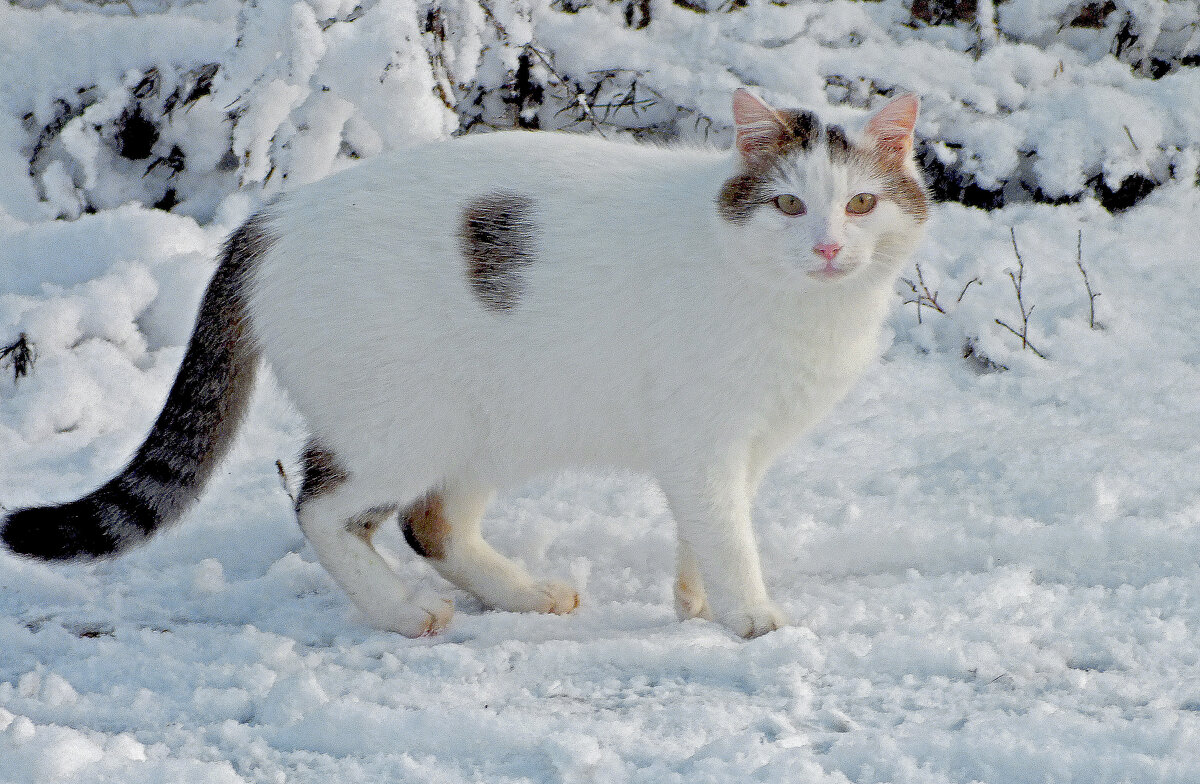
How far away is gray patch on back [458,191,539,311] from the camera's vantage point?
285cm

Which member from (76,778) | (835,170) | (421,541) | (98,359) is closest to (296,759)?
(76,778)

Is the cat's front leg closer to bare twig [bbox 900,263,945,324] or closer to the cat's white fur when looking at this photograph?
the cat's white fur

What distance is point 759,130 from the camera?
279 centimetres

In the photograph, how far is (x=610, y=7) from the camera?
213 inches

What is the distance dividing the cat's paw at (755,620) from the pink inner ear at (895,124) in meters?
1.10

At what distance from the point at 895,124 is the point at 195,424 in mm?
1835

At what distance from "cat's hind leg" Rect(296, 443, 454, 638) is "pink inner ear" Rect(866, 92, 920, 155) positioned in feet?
4.84

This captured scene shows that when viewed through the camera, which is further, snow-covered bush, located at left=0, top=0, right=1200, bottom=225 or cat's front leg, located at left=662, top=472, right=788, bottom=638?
snow-covered bush, located at left=0, top=0, right=1200, bottom=225

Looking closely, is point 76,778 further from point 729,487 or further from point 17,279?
point 17,279

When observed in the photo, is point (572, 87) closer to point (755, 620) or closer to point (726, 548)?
point (726, 548)

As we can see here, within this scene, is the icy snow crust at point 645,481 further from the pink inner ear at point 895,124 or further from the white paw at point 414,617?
the pink inner ear at point 895,124

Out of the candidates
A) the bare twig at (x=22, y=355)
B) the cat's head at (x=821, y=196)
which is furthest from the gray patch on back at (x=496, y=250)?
the bare twig at (x=22, y=355)

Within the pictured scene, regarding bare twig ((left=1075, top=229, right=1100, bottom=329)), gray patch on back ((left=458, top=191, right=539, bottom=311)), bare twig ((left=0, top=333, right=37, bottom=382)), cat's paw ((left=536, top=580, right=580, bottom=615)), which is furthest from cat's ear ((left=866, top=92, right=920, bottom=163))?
bare twig ((left=0, top=333, right=37, bottom=382))

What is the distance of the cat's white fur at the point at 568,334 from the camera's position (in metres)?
2.77
